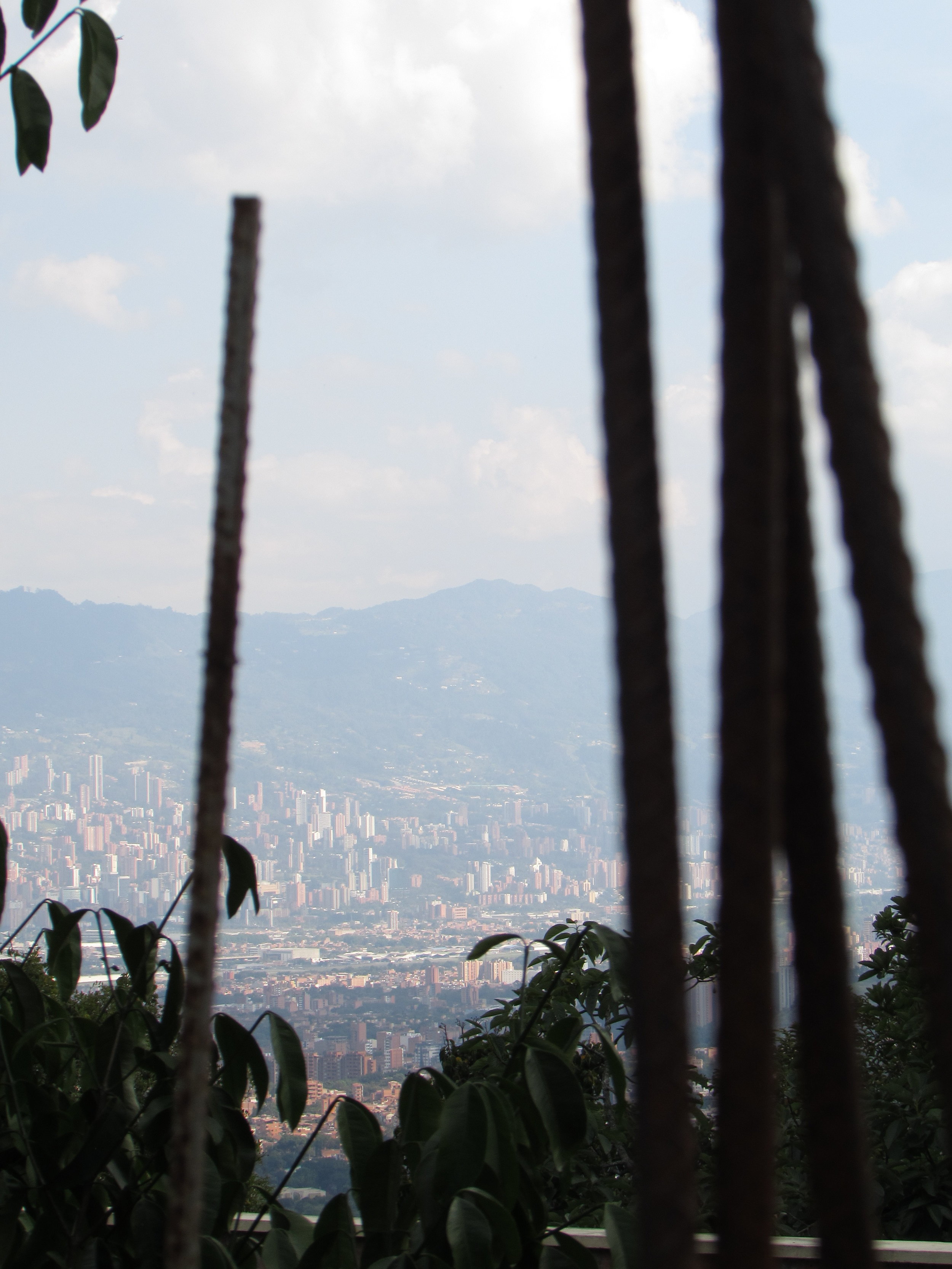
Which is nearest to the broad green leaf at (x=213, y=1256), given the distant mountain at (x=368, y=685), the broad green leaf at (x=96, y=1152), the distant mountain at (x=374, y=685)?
the broad green leaf at (x=96, y=1152)

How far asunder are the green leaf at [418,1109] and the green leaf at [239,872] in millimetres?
185

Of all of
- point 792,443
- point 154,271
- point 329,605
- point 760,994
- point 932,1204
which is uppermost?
point 329,605

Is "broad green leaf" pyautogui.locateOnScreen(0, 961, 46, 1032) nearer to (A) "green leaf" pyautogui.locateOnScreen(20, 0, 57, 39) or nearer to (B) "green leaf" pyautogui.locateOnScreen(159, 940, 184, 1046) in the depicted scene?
(B) "green leaf" pyautogui.locateOnScreen(159, 940, 184, 1046)

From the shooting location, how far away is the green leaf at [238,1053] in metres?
0.81

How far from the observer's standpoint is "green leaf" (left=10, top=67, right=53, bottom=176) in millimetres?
943

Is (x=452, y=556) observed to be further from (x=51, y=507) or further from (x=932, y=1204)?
(x=51, y=507)

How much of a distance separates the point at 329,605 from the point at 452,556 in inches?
380

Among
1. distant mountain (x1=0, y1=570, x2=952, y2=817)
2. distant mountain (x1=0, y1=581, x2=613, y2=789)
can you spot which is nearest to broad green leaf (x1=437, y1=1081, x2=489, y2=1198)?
distant mountain (x1=0, y1=570, x2=952, y2=817)

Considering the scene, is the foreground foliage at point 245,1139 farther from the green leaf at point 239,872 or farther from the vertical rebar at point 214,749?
the vertical rebar at point 214,749

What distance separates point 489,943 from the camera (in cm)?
86

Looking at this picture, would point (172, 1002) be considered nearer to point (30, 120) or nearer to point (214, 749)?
point (214, 749)

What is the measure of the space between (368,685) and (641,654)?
11.6 m

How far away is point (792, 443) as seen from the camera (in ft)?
1.14

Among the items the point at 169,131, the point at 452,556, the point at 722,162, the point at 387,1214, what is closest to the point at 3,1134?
the point at 387,1214
